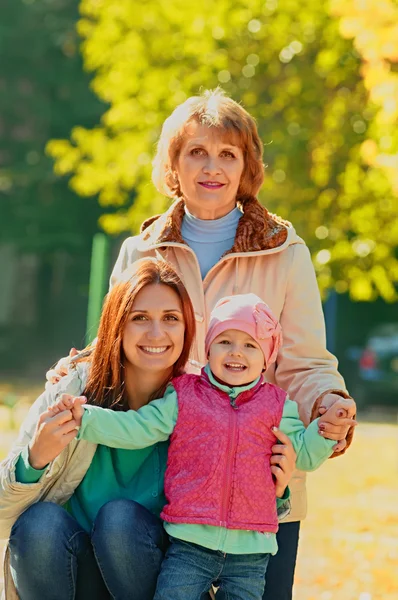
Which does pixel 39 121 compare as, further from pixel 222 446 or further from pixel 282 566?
pixel 222 446

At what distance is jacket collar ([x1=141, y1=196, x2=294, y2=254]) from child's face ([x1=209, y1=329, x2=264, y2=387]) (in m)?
0.52

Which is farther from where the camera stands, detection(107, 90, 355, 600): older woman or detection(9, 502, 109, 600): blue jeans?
detection(107, 90, 355, 600): older woman

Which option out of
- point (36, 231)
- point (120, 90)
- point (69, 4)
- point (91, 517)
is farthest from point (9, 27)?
point (91, 517)

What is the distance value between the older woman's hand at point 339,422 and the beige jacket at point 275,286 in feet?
1.26

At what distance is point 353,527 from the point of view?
321 inches

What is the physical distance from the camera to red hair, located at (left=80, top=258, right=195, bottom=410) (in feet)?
10.8

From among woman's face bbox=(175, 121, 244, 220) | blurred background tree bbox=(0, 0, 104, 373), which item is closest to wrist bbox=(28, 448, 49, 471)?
woman's face bbox=(175, 121, 244, 220)

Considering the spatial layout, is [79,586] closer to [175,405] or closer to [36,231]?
[175,405]

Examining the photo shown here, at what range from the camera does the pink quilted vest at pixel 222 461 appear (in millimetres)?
3068

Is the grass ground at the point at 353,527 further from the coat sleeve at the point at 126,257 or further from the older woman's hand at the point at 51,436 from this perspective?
the older woman's hand at the point at 51,436

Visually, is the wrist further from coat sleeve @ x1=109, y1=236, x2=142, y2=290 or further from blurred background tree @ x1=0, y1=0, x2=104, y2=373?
blurred background tree @ x1=0, y1=0, x2=104, y2=373

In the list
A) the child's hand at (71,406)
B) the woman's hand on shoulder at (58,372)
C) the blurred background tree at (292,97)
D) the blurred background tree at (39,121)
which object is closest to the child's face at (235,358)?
the child's hand at (71,406)

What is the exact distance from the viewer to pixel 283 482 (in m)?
3.17

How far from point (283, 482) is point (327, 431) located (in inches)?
7.7
